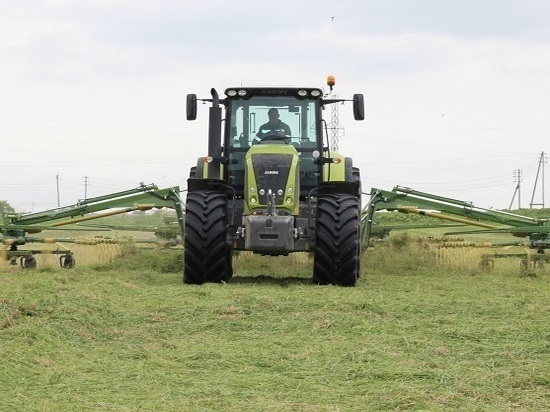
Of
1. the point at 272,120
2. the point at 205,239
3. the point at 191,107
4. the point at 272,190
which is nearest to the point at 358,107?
the point at 272,120

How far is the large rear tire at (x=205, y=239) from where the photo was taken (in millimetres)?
12078

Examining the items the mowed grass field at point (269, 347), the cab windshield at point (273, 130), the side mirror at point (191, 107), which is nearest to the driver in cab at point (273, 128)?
the cab windshield at point (273, 130)

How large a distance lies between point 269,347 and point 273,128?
6.41 m

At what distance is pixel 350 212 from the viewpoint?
1205cm

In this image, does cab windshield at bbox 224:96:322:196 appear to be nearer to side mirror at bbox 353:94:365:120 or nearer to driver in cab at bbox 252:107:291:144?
driver in cab at bbox 252:107:291:144

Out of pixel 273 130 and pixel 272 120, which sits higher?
pixel 272 120

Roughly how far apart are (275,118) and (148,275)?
2786 millimetres

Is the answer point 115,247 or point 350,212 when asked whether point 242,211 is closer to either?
point 350,212

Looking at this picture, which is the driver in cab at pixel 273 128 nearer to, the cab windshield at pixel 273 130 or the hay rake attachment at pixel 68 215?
the cab windshield at pixel 273 130

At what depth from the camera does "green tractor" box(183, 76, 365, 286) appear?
39.4ft

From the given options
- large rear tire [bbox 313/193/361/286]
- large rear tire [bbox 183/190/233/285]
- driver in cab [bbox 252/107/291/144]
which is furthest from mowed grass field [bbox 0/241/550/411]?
driver in cab [bbox 252/107/291/144]

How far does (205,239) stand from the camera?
39.6 feet

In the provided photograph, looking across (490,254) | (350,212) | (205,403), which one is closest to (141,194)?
(350,212)

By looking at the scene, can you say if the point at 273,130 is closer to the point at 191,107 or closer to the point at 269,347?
the point at 191,107
